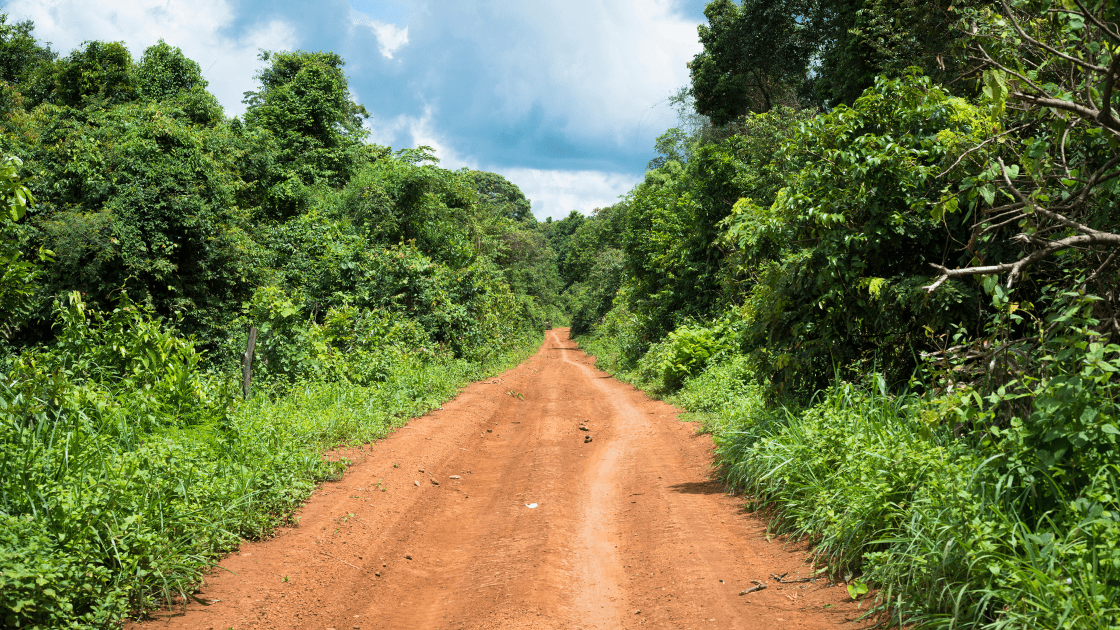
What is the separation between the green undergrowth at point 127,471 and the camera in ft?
11.7

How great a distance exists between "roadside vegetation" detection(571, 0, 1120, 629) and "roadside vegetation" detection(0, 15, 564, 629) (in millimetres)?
4529

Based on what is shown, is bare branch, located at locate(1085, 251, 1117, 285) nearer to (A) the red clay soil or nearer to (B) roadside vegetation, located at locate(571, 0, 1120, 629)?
(B) roadside vegetation, located at locate(571, 0, 1120, 629)

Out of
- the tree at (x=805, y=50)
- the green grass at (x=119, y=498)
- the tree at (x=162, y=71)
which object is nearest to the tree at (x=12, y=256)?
the green grass at (x=119, y=498)

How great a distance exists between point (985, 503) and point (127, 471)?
5.47 metres

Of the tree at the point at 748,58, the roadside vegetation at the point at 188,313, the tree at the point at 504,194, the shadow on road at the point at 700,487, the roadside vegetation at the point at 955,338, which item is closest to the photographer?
the roadside vegetation at the point at 955,338

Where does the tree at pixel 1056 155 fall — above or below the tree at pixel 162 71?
below

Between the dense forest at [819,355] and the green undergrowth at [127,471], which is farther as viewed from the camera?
the green undergrowth at [127,471]

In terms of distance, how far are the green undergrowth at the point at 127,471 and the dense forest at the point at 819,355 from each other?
0.08 ft

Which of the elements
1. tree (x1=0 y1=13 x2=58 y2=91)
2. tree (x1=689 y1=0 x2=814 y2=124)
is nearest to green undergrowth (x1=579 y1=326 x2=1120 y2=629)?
tree (x1=689 y1=0 x2=814 y2=124)

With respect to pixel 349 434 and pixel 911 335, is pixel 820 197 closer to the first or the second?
pixel 911 335

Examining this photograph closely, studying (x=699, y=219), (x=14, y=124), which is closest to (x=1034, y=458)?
(x=699, y=219)

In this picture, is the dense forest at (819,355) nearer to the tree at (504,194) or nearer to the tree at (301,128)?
the tree at (301,128)

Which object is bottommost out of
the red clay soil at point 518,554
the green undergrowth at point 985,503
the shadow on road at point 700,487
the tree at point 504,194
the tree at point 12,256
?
the shadow on road at point 700,487

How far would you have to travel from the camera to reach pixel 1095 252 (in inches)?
170
